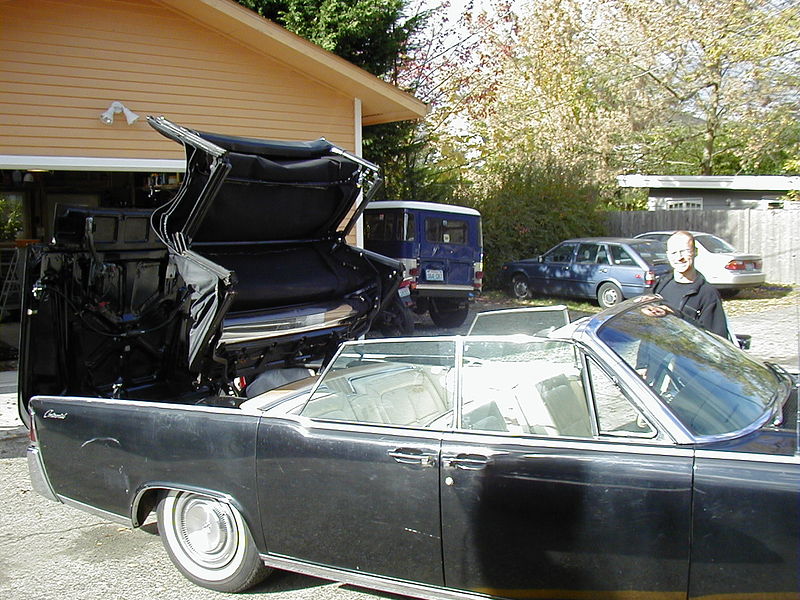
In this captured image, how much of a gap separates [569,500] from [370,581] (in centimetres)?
101

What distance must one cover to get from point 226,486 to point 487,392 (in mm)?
1331

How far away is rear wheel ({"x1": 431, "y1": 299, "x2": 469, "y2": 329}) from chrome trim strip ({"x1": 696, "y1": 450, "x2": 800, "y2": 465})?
33.7 ft

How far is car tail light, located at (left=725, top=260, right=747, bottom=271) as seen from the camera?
15383 millimetres

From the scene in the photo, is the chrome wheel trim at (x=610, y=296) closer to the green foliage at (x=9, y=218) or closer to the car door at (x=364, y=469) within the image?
the green foliage at (x=9, y=218)

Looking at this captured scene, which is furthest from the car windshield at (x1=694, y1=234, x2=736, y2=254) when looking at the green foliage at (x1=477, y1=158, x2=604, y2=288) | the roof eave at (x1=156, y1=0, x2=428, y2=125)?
the roof eave at (x1=156, y1=0, x2=428, y2=125)

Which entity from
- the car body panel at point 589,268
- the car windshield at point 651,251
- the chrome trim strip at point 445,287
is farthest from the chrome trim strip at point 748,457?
the car windshield at point 651,251

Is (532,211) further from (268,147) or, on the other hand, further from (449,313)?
(268,147)

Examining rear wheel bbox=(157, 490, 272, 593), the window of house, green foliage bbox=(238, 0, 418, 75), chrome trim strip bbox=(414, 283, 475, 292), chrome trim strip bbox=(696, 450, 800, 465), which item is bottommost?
rear wheel bbox=(157, 490, 272, 593)

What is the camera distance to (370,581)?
3234 millimetres

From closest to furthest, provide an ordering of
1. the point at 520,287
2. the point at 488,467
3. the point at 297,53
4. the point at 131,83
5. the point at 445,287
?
the point at 488,467 → the point at 131,83 → the point at 297,53 → the point at 445,287 → the point at 520,287

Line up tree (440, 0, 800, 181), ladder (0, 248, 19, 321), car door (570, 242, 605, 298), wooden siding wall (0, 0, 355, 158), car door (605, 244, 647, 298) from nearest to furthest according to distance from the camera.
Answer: wooden siding wall (0, 0, 355, 158), ladder (0, 248, 19, 321), car door (605, 244, 647, 298), car door (570, 242, 605, 298), tree (440, 0, 800, 181)

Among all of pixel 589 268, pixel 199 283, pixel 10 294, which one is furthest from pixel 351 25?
pixel 199 283

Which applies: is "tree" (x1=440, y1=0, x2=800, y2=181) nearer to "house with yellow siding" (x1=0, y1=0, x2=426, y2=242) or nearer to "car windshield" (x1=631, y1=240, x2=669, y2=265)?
"car windshield" (x1=631, y1=240, x2=669, y2=265)

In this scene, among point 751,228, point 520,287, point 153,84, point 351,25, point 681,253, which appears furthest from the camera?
point 751,228
